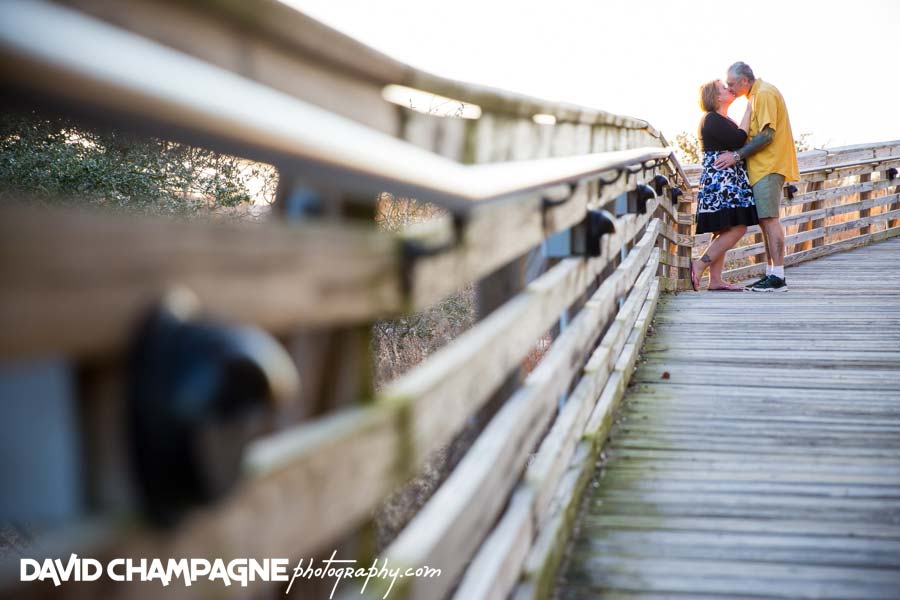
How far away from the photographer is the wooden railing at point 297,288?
2.58 ft

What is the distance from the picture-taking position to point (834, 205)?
11906mm

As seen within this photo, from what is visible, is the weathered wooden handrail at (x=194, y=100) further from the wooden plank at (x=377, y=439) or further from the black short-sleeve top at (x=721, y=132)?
the black short-sleeve top at (x=721, y=132)

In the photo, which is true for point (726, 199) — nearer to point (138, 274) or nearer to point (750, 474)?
point (750, 474)

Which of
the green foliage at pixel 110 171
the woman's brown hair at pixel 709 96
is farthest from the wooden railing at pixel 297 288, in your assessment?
the green foliage at pixel 110 171

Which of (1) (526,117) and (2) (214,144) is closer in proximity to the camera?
(2) (214,144)

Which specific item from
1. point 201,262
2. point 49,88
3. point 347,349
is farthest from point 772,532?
point 49,88

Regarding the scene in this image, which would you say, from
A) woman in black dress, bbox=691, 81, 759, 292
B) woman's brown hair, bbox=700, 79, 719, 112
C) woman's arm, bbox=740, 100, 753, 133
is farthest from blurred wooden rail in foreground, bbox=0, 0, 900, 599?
woman's arm, bbox=740, 100, 753, 133

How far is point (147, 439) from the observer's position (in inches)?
33.0

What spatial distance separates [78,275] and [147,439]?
0.16 m

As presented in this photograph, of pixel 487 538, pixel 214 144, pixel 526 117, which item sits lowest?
pixel 487 538

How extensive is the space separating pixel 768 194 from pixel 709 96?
935 mm

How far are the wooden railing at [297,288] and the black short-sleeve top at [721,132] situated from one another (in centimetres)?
518

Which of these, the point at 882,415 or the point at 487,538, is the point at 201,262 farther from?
the point at 882,415

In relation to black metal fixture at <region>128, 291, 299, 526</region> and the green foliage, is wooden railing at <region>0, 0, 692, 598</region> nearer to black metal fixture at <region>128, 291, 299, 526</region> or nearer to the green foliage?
black metal fixture at <region>128, 291, 299, 526</region>
